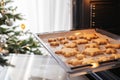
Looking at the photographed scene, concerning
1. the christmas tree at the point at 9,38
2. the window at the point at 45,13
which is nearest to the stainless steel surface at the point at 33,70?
the christmas tree at the point at 9,38

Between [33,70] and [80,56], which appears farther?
[33,70]

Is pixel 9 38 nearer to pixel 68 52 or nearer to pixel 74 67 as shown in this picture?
pixel 68 52

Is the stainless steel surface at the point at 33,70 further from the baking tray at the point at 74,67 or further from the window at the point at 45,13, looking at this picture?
the window at the point at 45,13

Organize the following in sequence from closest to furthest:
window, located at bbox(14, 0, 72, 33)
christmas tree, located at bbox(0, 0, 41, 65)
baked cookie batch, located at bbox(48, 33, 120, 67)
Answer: baked cookie batch, located at bbox(48, 33, 120, 67) → christmas tree, located at bbox(0, 0, 41, 65) → window, located at bbox(14, 0, 72, 33)

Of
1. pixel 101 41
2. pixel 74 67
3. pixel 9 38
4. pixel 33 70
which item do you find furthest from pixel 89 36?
pixel 9 38

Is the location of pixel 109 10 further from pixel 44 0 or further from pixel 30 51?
pixel 44 0

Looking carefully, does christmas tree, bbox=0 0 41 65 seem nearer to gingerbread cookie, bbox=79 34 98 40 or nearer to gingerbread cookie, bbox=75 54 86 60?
gingerbread cookie, bbox=79 34 98 40

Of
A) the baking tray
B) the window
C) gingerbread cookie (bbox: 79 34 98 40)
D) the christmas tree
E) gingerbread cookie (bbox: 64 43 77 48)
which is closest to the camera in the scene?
the baking tray

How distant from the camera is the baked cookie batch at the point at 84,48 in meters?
1.03

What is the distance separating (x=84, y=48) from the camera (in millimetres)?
1227

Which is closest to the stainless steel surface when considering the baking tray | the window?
the baking tray

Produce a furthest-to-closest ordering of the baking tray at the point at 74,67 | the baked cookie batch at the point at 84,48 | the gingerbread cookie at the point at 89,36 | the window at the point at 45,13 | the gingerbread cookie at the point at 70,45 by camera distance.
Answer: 1. the window at the point at 45,13
2. the gingerbread cookie at the point at 89,36
3. the gingerbread cookie at the point at 70,45
4. the baked cookie batch at the point at 84,48
5. the baking tray at the point at 74,67

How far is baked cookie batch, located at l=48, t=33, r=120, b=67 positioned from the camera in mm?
1025

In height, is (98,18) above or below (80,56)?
above
